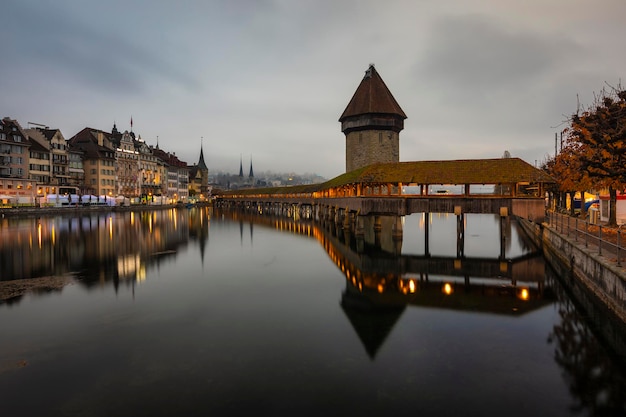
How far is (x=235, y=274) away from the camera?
2067cm

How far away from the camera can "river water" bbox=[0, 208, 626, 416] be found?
301 inches

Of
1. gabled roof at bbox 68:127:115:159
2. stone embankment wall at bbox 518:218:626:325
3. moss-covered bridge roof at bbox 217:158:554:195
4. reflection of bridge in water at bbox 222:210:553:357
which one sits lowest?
reflection of bridge in water at bbox 222:210:553:357

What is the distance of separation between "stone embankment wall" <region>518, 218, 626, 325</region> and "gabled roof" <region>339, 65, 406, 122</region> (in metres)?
40.8

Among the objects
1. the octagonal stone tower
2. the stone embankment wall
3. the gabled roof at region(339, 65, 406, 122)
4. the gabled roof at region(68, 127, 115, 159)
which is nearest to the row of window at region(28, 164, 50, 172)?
the gabled roof at region(68, 127, 115, 159)

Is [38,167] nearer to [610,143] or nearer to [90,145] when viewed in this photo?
[90,145]

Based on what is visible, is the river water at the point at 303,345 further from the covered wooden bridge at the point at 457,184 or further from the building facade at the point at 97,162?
the building facade at the point at 97,162

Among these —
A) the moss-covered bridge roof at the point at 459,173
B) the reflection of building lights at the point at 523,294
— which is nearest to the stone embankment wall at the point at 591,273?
the reflection of building lights at the point at 523,294

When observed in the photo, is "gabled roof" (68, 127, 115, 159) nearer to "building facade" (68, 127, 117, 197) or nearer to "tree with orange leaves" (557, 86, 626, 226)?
"building facade" (68, 127, 117, 197)

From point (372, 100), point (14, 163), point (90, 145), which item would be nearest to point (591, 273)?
point (372, 100)

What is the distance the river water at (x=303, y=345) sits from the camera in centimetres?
765

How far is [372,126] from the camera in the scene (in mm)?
60125

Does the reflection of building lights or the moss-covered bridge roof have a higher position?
the moss-covered bridge roof

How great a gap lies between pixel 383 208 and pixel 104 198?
233ft

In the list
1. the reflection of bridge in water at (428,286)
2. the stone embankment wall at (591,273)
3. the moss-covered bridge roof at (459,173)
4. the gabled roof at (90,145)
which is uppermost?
the gabled roof at (90,145)
